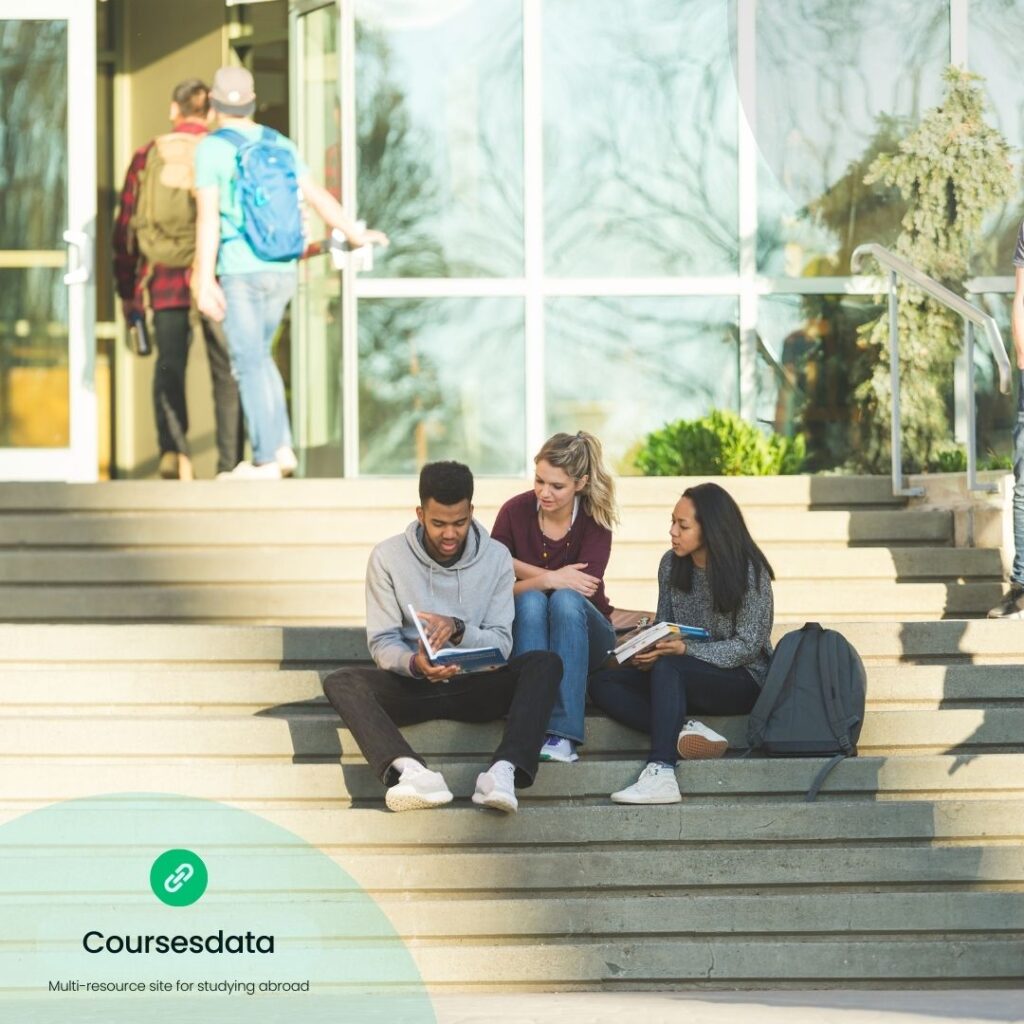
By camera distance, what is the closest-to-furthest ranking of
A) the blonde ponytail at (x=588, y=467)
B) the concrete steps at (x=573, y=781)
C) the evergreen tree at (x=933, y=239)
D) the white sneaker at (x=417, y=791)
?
the white sneaker at (x=417, y=791) < the concrete steps at (x=573, y=781) < the blonde ponytail at (x=588, y=467) < the evergreen tree at (x=933, y=239)

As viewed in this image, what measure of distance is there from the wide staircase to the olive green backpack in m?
2.06

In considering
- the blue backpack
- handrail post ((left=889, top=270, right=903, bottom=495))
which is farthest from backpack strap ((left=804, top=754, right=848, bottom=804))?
the blue backpack

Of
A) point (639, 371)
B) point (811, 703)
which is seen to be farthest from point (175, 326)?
point (811, 703)

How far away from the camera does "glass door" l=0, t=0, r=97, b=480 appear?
9.78 meters

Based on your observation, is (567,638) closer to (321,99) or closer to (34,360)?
(34,360)

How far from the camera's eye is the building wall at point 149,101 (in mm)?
12359

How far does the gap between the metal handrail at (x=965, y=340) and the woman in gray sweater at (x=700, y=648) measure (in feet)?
5.63

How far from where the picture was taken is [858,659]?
19.7 ft

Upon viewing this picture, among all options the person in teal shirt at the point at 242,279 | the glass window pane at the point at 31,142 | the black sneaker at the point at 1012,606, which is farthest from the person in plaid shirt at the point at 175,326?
the black sneaker at the point at 1012,606

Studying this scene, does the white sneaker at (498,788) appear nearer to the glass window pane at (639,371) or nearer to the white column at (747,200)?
the glass window pane at (639,371)

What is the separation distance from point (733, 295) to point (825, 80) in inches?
52.1

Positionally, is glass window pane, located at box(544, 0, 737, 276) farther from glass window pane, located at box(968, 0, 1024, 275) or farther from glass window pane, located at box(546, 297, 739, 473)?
glass window pane, located at box(968, 0, 1024, 275)

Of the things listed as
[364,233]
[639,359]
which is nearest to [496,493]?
[364,233]

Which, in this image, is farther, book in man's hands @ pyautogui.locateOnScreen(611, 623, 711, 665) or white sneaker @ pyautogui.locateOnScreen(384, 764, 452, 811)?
book in man's hands @ pyautogui.locateOnScreen(611, 623, 711, 665)
